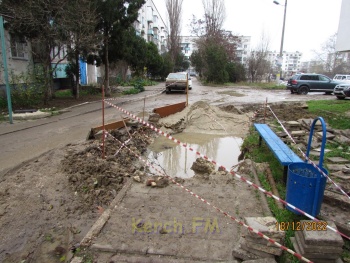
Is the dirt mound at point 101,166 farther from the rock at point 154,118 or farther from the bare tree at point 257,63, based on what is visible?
the bare tree at point 257,63

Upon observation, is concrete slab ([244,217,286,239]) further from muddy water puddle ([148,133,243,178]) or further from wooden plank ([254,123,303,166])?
muddy water puddle ([148,133,243,178])

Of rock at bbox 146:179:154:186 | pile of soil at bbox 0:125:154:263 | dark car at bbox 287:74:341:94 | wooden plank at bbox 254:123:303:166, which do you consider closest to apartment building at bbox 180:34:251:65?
dark car at bbox 287:74:341:94

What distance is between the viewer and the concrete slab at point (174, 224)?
303 centimetres

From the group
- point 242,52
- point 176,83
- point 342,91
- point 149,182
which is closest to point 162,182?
point 149,182

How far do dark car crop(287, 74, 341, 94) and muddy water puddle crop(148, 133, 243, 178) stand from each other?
16.7m

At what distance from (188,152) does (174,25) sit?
4296 cm

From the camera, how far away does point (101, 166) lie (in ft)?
17.5

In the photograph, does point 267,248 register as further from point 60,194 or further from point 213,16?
point 213,16

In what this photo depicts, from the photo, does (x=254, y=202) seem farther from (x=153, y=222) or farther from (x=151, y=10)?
(x=151, y=10)

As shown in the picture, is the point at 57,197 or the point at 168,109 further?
the point at 168,109

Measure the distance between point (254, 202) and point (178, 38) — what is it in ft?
155

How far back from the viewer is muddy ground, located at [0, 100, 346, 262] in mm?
3301

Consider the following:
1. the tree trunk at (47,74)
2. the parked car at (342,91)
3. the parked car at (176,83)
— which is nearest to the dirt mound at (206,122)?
the tree trunk at (47,74)

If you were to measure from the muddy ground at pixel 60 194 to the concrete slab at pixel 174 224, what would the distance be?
1.32ft
